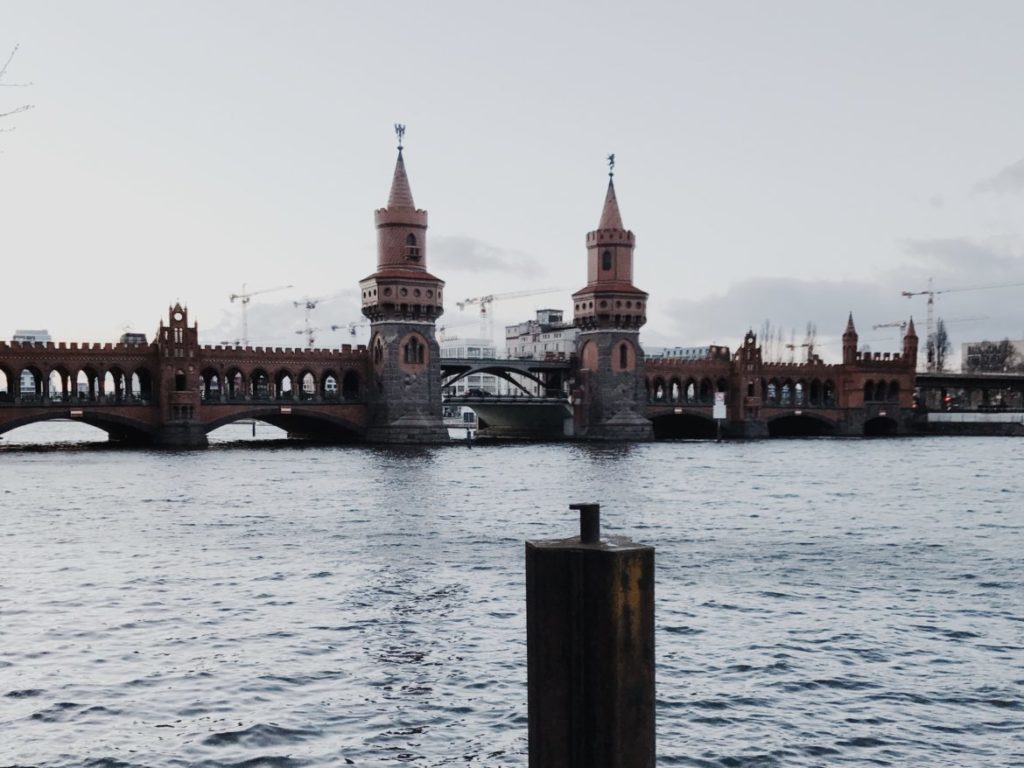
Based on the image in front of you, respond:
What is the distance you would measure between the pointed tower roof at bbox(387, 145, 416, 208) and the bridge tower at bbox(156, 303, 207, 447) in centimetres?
2432

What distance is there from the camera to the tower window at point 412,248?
336 ft

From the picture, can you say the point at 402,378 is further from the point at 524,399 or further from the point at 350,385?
the point at 524,399

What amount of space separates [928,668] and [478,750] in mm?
9635

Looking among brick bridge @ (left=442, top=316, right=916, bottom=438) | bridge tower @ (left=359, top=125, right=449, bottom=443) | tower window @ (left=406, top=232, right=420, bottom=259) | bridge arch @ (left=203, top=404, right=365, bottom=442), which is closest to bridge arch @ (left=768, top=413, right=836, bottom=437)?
brick bridge @ (left=442, top=316, right=916, bottom=438)

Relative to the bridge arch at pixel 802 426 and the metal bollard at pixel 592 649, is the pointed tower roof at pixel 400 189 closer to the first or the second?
the bridge arch at pixel 802 426

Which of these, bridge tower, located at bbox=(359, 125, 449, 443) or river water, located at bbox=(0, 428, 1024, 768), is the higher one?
bridge tower, located at bbox=(359, 125, 449, 443)

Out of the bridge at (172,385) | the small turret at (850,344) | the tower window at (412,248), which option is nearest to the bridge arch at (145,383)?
the bridge at (172,385)

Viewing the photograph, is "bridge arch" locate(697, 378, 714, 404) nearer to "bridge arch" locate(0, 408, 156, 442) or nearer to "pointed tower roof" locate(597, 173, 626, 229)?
"pointed tower roof" locate(597, 173, 626, 229)

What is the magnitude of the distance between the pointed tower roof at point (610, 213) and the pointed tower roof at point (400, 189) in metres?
22.3

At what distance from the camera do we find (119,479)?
58.3m

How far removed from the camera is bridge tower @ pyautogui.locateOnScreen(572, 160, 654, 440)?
353 feet

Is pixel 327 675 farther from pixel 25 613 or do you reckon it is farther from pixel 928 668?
pixel 928 668

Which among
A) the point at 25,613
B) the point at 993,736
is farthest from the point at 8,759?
the point at 993,736

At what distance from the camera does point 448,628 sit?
21812 mm
